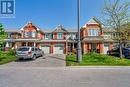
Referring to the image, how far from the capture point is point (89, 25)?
142ft

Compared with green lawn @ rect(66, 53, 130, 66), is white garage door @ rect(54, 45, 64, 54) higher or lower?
higher

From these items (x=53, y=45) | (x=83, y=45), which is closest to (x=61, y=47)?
(x=53, y=45)

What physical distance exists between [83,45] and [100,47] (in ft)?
12.3

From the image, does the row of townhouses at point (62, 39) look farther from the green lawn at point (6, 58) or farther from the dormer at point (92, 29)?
the green lawn at point (6, 58)

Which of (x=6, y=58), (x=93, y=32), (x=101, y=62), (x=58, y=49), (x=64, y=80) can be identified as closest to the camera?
(x=64, y=80)

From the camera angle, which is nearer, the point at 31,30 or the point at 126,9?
the point at 126,9

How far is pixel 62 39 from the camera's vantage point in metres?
45.2

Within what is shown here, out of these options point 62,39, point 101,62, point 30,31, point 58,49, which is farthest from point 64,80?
point 30,31

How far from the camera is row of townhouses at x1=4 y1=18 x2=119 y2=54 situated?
4256 centimetres

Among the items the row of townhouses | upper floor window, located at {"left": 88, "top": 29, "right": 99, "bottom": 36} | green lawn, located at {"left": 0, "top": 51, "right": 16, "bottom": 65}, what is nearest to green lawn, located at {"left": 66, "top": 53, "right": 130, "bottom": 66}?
green lawn, located at {"left": 0, "top": 51, "right": 16, "bottom": 65}

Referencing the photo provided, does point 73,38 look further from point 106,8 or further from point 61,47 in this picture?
point 106,8

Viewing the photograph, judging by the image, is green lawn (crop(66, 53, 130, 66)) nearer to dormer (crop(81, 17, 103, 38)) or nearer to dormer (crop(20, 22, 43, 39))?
dormer (crop(81, 17, 103, 38))

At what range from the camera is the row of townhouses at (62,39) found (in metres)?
42.6

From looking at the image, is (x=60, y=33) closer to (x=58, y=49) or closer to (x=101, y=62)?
(x=58, y=49)
